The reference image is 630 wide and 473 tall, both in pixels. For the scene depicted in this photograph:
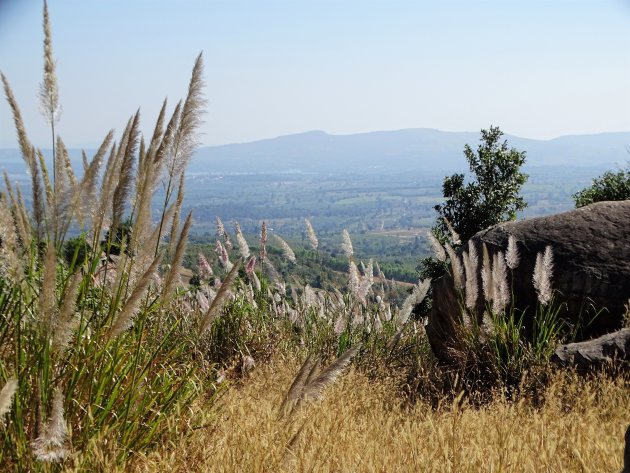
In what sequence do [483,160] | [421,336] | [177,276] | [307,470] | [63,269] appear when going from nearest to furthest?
[307,470] → [177,276] → [63,269] → [421,336] → [483,160]

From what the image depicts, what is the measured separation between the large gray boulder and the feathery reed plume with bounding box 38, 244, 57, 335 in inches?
182

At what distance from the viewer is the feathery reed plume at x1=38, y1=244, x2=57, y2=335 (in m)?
2.02

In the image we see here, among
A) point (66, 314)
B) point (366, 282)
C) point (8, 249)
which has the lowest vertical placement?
point (366, 282)

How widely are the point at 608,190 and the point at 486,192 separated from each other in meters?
3.09

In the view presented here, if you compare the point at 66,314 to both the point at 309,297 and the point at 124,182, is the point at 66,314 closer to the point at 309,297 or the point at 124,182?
the point at 124,182

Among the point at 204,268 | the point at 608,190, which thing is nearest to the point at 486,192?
the point at 608,190

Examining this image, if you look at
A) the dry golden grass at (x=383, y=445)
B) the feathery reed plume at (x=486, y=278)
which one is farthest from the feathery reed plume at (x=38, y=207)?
the feathery reed plume at (x=486, y=278)

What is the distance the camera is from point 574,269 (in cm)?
667

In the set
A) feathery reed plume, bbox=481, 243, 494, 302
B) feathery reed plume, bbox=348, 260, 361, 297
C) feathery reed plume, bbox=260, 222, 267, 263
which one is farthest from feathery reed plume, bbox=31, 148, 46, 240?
feathery reed plume, bbox=260, 222, 267, 263

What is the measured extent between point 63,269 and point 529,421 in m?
3.03

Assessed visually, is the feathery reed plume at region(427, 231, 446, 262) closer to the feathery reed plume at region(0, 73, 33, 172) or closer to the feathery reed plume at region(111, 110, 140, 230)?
the feathery reed plume at region(111, 110, 140, 230)

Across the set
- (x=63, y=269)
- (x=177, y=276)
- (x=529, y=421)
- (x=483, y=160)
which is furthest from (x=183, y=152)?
(x=483, y=160)

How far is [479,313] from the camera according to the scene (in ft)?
22.6

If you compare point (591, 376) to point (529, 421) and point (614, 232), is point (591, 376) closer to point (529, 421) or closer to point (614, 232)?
point (529, 421)
